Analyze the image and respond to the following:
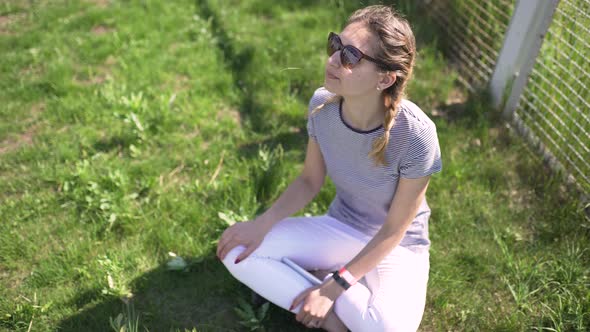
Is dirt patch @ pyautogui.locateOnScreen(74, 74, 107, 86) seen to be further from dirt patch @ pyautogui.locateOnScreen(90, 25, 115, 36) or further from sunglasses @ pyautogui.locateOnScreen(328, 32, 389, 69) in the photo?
sunglasses @ pyautogui.locateOnScreen(328, 32, 389, 69)

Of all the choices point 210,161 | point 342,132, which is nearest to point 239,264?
point 342,132

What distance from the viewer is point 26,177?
301 centimetres

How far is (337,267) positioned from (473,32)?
257 centimetres

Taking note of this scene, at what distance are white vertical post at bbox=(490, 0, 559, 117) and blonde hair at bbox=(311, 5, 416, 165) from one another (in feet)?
5.53

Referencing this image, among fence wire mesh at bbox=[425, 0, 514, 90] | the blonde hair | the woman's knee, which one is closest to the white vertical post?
fence wire mesh at bbox=[425, 0, 514, 90]

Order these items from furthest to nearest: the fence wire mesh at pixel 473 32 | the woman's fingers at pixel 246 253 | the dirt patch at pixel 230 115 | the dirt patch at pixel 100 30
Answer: the dirt patch at pixel 100 30 → the fence wire mesh at pixel 473 32 → the dirt patch at pixel 230 115 → the woman's fingers at pixel 246 253

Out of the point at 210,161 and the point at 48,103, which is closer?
the point at 210,161

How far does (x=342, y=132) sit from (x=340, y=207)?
0.44 metres

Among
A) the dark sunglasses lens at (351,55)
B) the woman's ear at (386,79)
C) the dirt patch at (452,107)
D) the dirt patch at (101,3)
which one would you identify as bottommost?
the dirt patch at (101,3)

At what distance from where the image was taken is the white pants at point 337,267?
1.99 meters

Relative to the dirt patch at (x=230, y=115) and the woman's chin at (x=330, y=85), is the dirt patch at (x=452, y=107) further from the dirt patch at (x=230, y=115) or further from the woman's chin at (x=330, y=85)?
the woman's chin at (x=330, y=85)

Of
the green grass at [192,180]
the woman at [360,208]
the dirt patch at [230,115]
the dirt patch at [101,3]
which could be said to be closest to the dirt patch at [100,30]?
the green grass at [192,180]

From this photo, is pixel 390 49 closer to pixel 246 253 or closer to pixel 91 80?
pixel 246 253

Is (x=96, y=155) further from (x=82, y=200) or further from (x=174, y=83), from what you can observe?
(x=174, y=83)
